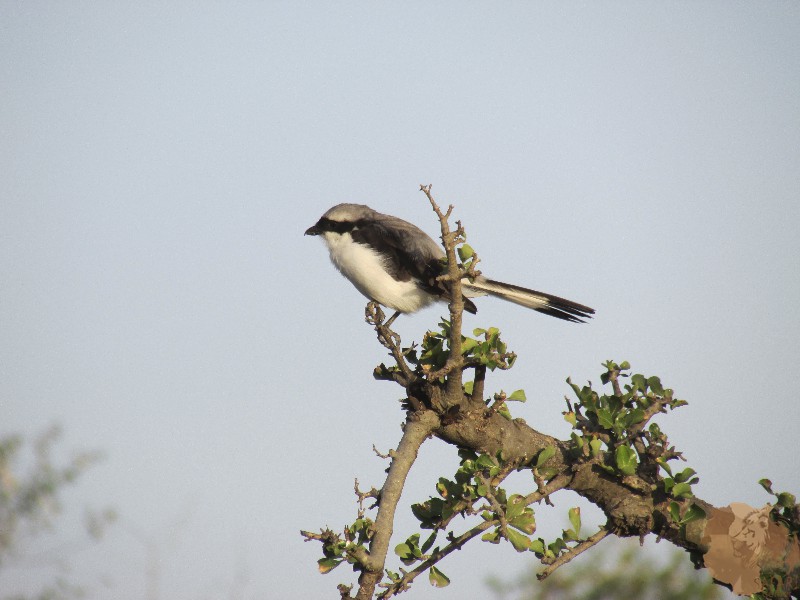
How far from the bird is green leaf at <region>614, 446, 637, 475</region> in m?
1.99

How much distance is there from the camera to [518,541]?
11.1ft

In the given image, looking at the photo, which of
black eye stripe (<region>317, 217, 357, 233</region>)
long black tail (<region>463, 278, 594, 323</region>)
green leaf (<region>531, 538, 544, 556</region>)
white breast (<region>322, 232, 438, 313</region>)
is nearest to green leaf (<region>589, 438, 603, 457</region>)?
green leaf (<region>531, 538, 544, 556</region>)

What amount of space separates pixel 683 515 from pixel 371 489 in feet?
4.25

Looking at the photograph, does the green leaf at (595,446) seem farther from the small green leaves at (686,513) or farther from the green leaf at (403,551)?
the green leaf at (403,551)

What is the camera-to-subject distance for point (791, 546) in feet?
10.8

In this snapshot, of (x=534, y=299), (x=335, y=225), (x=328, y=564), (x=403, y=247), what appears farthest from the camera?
(x=335, y=225)

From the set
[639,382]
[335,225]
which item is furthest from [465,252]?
[335,225]

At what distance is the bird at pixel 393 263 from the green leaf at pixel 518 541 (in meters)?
2.39

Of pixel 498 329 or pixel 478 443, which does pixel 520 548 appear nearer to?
pixel 478 443

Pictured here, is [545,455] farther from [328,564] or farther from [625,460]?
[328,564]

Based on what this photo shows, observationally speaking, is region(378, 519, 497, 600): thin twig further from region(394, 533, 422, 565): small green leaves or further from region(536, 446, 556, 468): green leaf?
region(536, 446, 556, 468): green leaf

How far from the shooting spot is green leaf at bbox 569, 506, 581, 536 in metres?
3.47

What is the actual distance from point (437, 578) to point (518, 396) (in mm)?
957

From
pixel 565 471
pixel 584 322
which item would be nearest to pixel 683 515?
pixel 565 471
